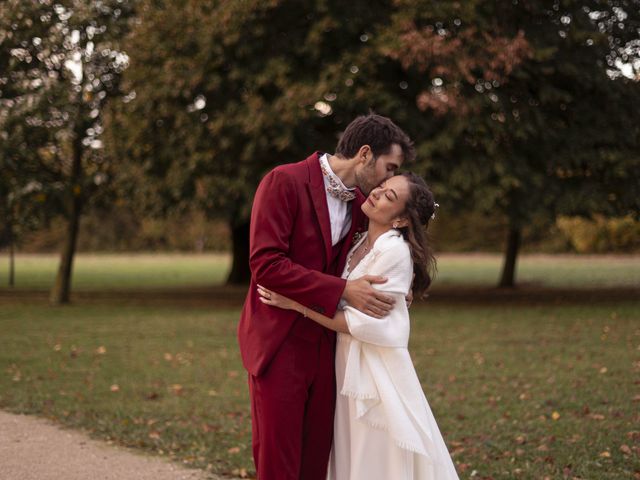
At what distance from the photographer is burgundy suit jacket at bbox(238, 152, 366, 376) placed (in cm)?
354

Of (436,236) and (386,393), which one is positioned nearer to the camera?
(386,393)

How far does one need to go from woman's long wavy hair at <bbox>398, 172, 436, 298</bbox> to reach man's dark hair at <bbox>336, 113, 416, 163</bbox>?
161 millimetres

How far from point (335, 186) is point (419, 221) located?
0.44 metres

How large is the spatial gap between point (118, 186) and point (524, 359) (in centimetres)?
1192

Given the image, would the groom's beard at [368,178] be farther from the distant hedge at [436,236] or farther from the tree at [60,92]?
the distant hedge at [436,236]

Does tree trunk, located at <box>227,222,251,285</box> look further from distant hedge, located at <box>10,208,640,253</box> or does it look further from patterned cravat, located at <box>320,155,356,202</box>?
patterned cravat, located at <box>320,155,356,202</box>

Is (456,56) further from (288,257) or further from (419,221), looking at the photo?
(288,257)

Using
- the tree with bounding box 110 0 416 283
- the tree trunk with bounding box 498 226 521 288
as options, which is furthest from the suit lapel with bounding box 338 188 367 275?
the tree trunk with bounding box 498 226 521 288

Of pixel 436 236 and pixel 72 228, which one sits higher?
pixel 72 228

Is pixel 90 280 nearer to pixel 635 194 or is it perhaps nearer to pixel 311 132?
pixel 311 132

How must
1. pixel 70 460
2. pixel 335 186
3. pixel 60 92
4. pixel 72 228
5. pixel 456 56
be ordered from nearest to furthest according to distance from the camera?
1. pixel 335 186
2. pixel 70 460
3. pixel 456 56
4. pixel 60 92
5. pixel 72 228

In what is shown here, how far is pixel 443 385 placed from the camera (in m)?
9.48

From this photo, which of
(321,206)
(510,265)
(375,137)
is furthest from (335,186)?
(510,265)

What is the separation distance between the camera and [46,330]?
15.4 meters
